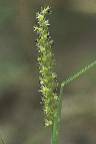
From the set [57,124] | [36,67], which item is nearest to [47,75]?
[57,124]

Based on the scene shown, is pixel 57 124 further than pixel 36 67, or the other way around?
pixel 36 67

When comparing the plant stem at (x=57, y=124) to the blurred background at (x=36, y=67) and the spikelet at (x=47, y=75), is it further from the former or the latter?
the blurred background at (x=36, y=67)

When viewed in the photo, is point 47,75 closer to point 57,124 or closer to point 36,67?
point 57,124

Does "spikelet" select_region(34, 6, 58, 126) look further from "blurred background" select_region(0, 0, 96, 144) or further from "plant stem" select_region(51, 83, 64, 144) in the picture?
"blurred background" select_region(0, 0, 96, 144)

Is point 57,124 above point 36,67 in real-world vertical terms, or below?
above

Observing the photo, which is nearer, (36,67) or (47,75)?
(47,75)

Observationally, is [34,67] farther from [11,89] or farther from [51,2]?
[51,2]

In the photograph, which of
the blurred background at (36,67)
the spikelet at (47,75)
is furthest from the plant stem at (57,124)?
the blurred background at (36,67)

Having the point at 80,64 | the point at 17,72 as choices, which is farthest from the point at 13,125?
the point at 80,64
